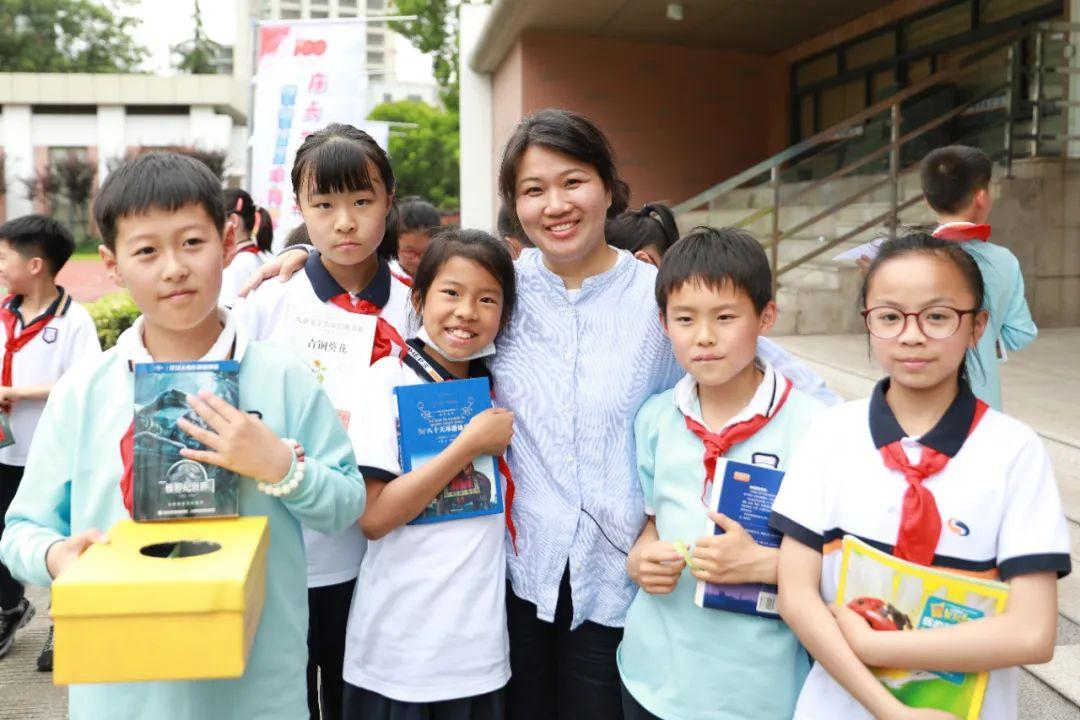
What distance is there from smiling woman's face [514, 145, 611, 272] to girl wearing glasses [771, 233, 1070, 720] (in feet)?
1.96

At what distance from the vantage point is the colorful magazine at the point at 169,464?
139cm

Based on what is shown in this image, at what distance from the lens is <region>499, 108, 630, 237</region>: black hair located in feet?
6.31

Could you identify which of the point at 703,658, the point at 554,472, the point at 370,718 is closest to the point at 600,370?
the point at 554,472

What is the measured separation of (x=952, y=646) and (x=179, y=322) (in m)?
1.28

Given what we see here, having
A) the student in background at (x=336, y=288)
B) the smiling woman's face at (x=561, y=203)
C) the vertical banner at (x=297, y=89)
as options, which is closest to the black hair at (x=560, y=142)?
the smiling woman's face at (x=561, y=203)

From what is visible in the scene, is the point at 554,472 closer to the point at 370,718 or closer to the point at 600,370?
the point at 600,370

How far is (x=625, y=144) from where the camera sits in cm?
1219

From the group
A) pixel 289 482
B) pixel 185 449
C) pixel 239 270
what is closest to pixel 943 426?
pixel 289 482

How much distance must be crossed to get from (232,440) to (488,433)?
55 centimetres

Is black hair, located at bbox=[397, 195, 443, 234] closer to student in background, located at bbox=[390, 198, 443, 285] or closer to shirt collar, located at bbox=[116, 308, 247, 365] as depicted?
student in background, located at bbox=[390, 198, 443, 285]

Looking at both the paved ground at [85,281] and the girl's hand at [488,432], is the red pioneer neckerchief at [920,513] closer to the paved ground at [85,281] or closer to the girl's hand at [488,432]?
the girl's hand at [488,432]

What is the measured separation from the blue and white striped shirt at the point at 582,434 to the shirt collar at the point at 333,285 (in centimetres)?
45

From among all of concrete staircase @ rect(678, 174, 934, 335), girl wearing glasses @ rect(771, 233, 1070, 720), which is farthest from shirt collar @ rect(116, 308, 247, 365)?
concrete staircase @ rect(678, 174, 934, 335)

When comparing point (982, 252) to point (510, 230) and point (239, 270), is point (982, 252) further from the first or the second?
point (239, 270)
